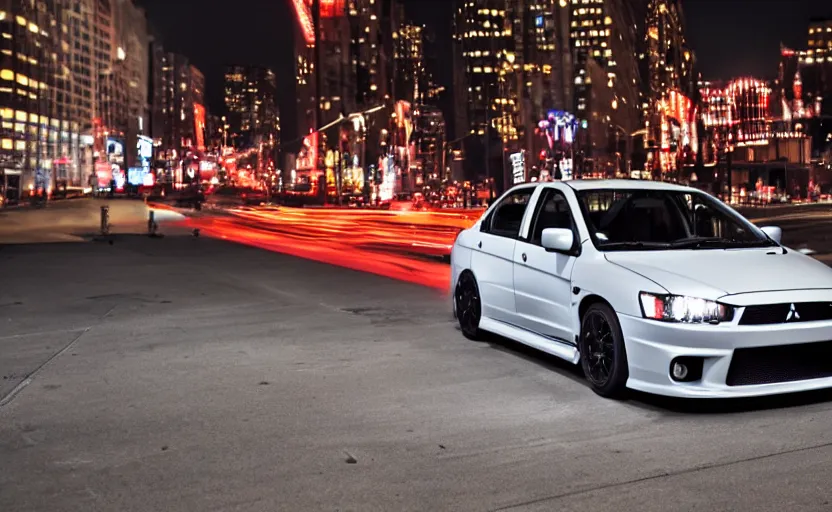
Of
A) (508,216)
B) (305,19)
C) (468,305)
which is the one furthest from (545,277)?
(305,19)

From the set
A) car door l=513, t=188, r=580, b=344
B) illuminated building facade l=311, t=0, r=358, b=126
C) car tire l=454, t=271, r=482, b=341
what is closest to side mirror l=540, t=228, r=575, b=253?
car door l=513, t=188, r=580, b=344

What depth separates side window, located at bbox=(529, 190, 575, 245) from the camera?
810 cm

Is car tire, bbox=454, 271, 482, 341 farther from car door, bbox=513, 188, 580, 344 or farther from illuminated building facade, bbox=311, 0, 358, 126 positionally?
illuminated building facade, bbox=311, 0, 358, 126

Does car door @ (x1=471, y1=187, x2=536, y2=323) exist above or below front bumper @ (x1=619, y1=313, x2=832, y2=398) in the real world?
above

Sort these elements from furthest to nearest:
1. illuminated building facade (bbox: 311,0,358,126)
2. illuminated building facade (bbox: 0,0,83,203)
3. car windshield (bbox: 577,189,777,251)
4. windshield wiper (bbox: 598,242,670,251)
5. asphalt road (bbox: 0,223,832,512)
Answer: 1. illuminated building facade (bbox: 311,0,358,126)
2. illuminated building facade (bbox: 0,0,83,203)
3. car windshield (bbox: 577,189,777,251)
4. windshield wiper (bbox: 598,242,670,251)
5. asphalt road (bbox: 0,223,832,512)

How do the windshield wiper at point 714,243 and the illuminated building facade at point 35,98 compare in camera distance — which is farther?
the illuminated building facade at point 35,98

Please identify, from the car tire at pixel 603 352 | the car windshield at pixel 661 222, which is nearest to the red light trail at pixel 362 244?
the car windshield at pixel 661 222

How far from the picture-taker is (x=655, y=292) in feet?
20.6

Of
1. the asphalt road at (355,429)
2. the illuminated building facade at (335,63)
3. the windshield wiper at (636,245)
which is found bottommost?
the asphalt road at (355,429)

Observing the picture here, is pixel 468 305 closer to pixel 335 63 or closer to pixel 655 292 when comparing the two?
pixel 655 292

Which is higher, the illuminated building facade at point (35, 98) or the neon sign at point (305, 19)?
the neon sign at point (305, 19)

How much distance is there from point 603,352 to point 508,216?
7.98 feet

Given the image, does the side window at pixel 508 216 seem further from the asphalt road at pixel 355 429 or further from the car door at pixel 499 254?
the asphalt road at pixel 355 429

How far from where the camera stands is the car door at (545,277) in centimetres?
746
